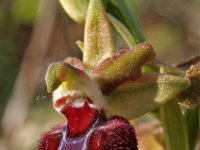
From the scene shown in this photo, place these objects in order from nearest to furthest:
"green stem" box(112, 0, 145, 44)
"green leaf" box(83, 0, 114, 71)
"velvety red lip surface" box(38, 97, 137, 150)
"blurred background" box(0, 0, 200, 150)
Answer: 1. "velvety red lip surface" box(38, 97, 137, 150)
2. "green leaf" box(83, 0, 114, 71)
3. "green stem" box(112, 0, 145, 44)
4. "blurred background" box(0, 0, 200, 150)

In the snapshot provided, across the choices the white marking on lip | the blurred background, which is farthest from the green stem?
the blurred background

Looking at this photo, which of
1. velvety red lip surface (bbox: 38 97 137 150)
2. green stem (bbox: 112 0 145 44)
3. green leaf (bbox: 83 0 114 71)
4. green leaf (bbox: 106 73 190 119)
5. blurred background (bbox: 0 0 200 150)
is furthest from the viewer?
blurred background (bbox: 0 0 200 150)

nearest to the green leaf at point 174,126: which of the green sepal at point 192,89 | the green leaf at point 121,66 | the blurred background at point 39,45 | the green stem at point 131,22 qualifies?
the green sepal at point 192,89

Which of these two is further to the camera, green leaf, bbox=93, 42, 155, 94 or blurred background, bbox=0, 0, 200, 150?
blurred background, bbox=0, 0, 200, 150

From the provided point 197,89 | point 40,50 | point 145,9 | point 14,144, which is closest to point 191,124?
point 197,89

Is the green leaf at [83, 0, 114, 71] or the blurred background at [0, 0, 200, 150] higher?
the green leaf at [83, 0, 114, 71]

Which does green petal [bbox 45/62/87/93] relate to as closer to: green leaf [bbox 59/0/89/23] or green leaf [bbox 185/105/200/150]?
green leaf [bbox 59/0/89/23]

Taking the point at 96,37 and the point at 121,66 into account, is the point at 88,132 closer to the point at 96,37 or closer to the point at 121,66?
the point at 121,66
